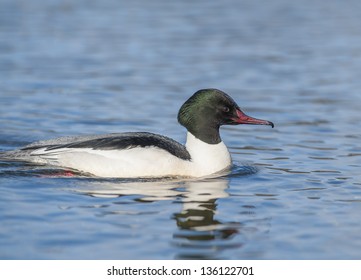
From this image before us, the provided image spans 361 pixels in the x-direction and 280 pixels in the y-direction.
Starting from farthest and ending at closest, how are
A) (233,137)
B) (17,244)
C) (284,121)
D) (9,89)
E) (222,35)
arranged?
(222,35) < (9,89) < (284,121) < (233,137) < (17,244)

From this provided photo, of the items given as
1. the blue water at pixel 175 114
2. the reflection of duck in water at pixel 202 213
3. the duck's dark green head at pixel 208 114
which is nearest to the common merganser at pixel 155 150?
the duck's dark green head at pixel 208 114

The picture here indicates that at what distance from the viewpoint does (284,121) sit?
14.8 m

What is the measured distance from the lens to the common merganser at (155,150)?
10.8 m

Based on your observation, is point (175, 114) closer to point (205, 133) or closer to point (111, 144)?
point (205, 133)

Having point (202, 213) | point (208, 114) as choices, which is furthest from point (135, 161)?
point (202, 213)

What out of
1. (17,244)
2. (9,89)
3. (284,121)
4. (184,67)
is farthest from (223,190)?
(184,67)

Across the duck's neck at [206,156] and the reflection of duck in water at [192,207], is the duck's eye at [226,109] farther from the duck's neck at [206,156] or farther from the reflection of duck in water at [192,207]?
the reflection of duck in water at [192,207]

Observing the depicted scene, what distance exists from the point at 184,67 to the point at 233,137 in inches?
228

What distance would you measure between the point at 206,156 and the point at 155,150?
0.71m

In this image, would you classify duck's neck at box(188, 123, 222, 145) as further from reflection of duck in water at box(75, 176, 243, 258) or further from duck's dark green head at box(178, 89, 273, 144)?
reflection of duck in water at box(75, 176, 243, 258)

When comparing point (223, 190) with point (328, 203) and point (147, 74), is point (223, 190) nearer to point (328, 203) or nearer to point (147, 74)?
point (328, 203)

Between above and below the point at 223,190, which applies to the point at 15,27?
above

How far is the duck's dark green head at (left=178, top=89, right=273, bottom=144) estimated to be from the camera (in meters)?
11.2

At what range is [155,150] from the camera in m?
10.8
